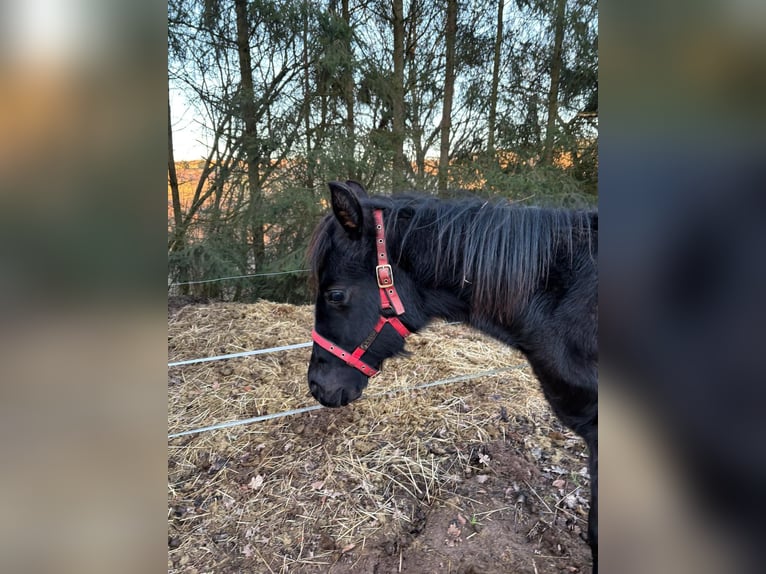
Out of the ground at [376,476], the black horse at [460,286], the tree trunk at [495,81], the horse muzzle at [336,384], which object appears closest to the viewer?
the black horse at [460,286]

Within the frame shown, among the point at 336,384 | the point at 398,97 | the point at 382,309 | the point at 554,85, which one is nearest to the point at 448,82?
the point at 398,97

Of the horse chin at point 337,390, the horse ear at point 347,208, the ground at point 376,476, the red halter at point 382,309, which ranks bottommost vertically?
the ground at point 376,476

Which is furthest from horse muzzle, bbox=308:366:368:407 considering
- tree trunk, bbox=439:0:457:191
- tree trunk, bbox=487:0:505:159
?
tree trunk, bbox=487:0:505:159

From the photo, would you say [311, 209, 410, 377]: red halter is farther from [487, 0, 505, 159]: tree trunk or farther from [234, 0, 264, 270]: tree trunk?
[487, 0, 505, 159]: tree trunk

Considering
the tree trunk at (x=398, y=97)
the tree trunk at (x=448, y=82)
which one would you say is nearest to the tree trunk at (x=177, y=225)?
the tree trunk at (x=398, y=97)

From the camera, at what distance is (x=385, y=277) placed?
196 centimetres

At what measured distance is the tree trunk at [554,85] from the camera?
6.14 m

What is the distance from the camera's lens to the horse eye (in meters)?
2.02

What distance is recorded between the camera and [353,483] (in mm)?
2711

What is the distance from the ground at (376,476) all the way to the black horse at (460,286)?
646mm

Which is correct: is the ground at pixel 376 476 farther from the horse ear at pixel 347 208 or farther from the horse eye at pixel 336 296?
the horse ear at pixel 347 208

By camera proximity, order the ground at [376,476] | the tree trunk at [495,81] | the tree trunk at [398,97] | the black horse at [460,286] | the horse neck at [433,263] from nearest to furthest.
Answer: the black horse at [460,286] < the horse neck at [433,263] < the ground at [376,476] < the tree trunk at [398,97] < the tree trunk at [495,81]

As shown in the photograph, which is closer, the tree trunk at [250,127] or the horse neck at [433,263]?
the horse neck at [433,263]
